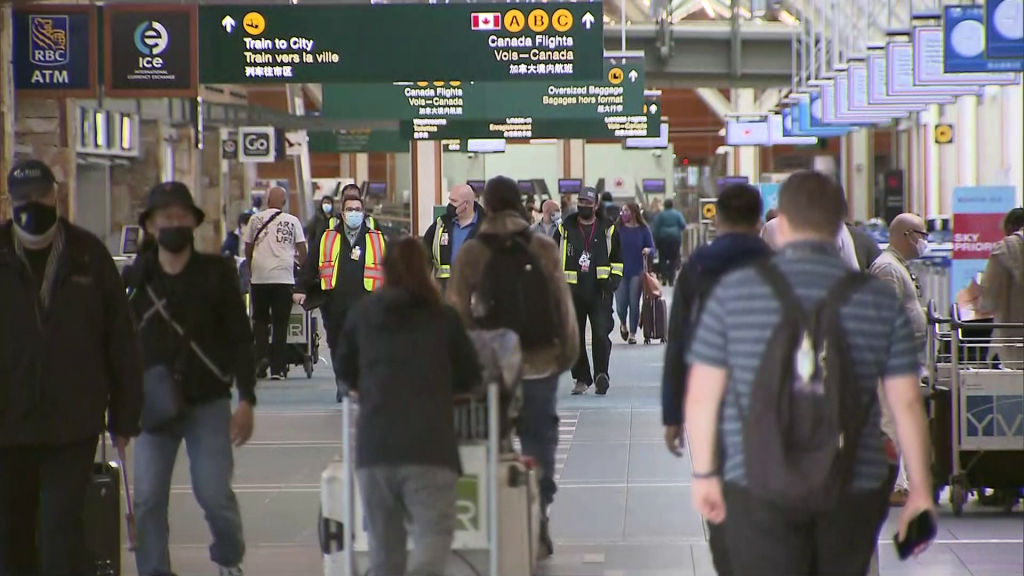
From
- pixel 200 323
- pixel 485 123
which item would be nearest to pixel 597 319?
pixel 200 323

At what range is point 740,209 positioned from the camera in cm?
625

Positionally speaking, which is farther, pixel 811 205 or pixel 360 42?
pixel 360 42

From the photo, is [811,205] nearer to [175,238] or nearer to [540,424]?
[175,238]

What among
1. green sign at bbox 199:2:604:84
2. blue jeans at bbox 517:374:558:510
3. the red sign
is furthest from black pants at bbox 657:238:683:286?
blue jeans at bbox 517:374:558:510

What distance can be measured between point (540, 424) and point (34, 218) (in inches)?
104

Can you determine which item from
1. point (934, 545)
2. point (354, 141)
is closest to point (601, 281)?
point (934, 545)

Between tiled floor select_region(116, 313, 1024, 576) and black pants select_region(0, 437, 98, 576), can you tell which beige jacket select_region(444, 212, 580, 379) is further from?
black pants select_region(0, 437, 98, 576)

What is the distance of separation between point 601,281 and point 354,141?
30.3 meters

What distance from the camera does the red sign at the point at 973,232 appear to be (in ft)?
59.8

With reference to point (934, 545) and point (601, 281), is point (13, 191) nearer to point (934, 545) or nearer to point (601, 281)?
point (934, 545)

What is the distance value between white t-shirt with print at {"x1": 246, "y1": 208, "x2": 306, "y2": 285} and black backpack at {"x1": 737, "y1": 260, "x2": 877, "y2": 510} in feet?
39.1

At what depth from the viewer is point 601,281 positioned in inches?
587

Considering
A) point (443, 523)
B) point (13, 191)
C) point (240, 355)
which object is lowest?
point (443, 523)

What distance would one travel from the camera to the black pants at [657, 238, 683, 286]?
3500 centimetres
